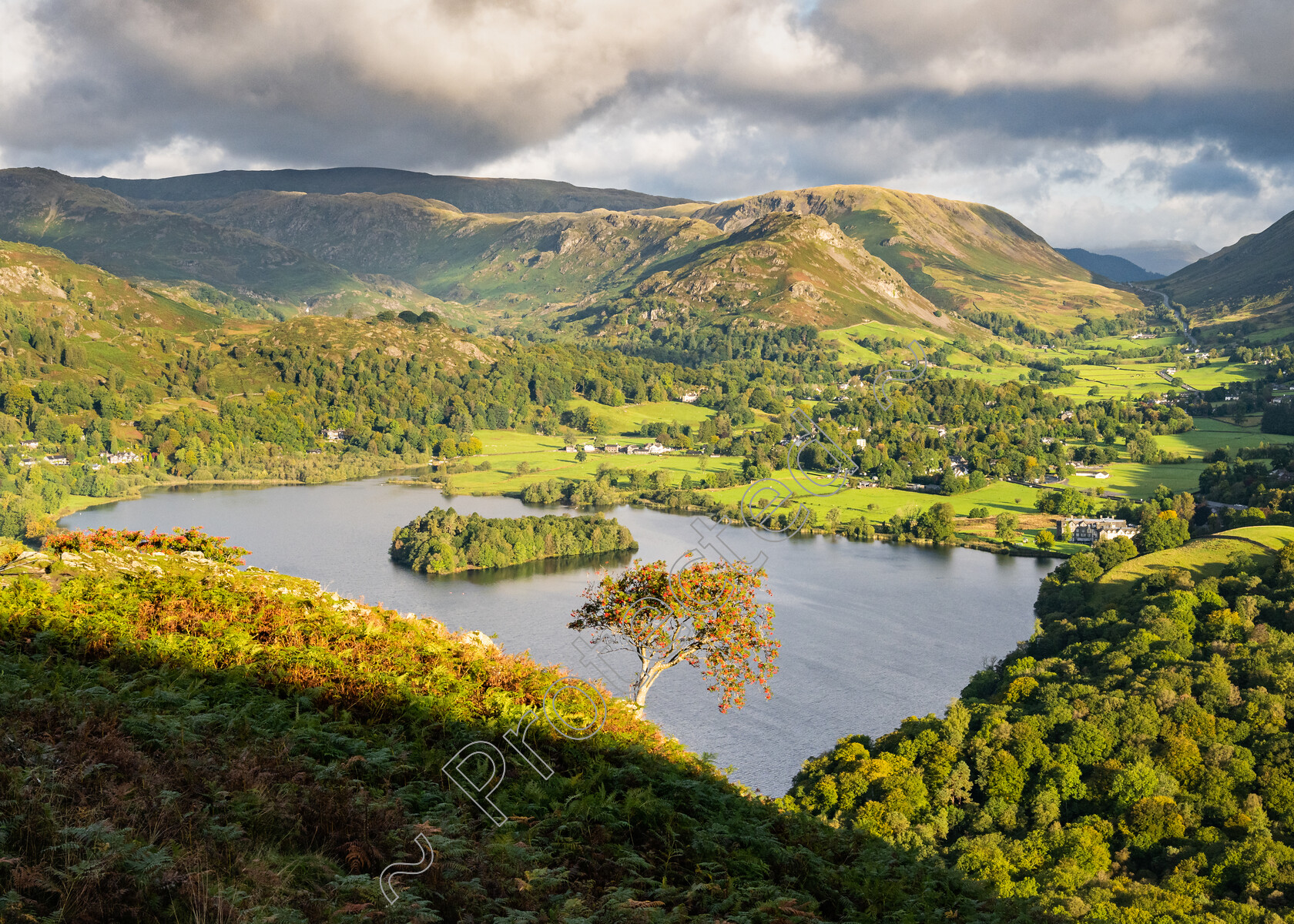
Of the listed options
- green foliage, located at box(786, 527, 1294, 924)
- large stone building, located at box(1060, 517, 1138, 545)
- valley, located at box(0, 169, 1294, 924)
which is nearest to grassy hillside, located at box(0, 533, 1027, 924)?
valley, located at box(0, 169, 1294, 924)

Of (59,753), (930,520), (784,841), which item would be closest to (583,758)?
(784,841)

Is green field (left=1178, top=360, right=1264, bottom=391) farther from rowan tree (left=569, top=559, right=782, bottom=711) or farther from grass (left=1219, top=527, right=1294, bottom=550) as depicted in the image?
rowan tree (left=569, top=559, right=782, bottom=711)

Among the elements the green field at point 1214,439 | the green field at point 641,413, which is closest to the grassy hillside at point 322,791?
the green field at point 1214,439

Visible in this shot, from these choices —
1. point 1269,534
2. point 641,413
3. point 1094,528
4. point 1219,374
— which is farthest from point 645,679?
point 1219,374

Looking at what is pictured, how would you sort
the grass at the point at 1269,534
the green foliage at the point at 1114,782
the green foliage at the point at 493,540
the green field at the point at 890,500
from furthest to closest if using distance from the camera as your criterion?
the green field at the point at 890,500, the green foliage at the point at 493,540, the grass at the point at 1269,534, the green foliage at the point at 1114,782

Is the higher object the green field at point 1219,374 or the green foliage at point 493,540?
the green field at point 1219,374

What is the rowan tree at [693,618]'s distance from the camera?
15.1 m

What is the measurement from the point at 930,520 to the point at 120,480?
93589mm

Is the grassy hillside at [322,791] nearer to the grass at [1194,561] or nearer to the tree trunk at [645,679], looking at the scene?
the tree trunk at [645,679]

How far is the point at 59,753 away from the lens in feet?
25.6

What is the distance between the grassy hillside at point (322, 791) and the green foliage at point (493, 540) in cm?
7019

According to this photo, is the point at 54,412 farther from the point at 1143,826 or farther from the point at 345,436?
the point at 1143,826

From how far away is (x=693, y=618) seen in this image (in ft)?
49.9

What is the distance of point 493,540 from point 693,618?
71964 millimetres
